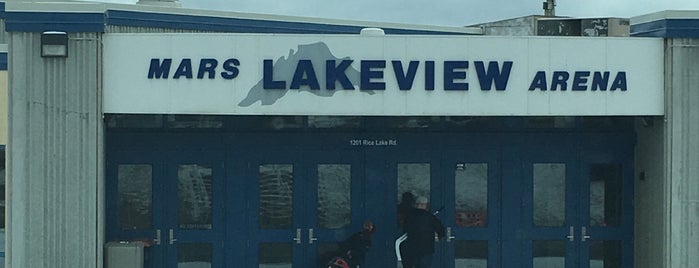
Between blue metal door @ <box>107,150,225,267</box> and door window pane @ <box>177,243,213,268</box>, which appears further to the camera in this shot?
door window pane @ <box>177,243,213,268</box>

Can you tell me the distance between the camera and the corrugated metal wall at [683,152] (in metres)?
17.5

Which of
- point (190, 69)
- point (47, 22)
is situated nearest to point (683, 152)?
point (190, 69)

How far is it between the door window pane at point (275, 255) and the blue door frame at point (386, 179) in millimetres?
121

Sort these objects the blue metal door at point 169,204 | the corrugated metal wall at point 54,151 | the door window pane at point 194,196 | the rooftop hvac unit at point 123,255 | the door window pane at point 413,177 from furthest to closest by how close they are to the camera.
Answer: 1. the door window pane at point 413,177
2. the door window pane at point 194,196
3. the blue metal door at point 169,204
4. the rooftop hvac unit at point 123,255
5. the corrugated metal wall at point 54,151

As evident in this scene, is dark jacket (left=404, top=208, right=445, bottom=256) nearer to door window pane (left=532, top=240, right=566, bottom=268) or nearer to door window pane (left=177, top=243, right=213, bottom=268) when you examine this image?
door window pane (left=532, top=240, right=566, bottom=268)

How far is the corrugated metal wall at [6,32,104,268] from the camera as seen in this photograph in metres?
16.7

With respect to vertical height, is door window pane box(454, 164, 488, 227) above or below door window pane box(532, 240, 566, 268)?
above

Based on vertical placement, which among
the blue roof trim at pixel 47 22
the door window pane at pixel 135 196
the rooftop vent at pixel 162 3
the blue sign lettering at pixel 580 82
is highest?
the rooftop vent at pixel 162 3

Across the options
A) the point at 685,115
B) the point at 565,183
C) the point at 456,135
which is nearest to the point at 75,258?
the point at 456,135

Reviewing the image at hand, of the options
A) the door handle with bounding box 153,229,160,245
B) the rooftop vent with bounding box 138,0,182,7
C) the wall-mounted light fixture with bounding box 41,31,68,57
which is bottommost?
the door handle with bounding box 153,229,160,245

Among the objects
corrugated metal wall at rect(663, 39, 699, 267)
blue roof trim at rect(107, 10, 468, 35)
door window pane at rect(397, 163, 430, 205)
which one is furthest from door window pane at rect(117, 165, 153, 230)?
corrugated metal wall at rect(663, 39, 699, 267)

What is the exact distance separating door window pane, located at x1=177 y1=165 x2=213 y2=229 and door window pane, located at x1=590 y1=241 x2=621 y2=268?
6354 millimetres

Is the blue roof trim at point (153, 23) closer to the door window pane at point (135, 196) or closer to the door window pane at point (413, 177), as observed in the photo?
the door window pane at point (135, 196)

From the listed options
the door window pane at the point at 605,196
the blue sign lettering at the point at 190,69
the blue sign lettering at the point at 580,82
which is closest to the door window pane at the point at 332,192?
the blue sign lettering at the point at 190,69
